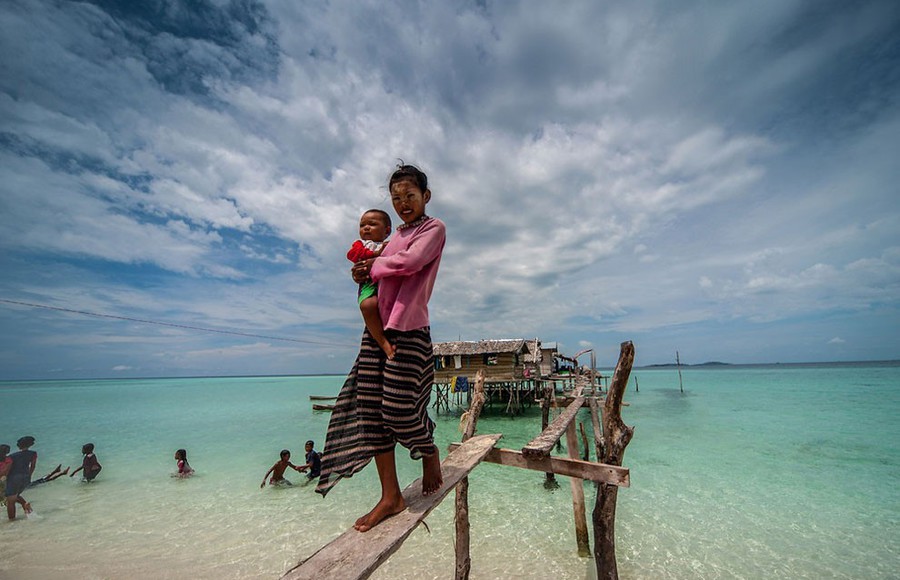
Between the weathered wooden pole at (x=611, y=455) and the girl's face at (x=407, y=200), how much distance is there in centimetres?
327

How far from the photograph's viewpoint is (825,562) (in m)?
7.01

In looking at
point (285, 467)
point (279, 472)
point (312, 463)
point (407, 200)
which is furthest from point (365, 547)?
point (285, 467)

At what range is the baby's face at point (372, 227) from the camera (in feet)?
8.09

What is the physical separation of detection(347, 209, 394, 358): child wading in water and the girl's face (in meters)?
0.14

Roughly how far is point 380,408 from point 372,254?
0.94 m

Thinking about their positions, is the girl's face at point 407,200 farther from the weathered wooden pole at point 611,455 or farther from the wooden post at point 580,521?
the wooden post at point 580,521

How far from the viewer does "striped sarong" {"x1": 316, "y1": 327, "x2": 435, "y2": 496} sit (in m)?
2.15

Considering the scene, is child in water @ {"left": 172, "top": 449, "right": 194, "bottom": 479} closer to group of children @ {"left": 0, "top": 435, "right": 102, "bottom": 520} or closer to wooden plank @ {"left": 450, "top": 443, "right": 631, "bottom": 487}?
group of children @ {"left": 0, "top": 435, "right": 102, "bottom": 520}

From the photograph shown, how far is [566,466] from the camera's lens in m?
4.04

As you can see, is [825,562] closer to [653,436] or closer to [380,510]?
[380,510]

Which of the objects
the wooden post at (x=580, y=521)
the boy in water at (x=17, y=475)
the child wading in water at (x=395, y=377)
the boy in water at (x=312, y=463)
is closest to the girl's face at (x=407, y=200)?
the child wading in water at (x=395, y=377)

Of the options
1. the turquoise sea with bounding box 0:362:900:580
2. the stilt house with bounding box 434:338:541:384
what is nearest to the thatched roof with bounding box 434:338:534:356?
the stilt house with bounding box 434:338:541:384

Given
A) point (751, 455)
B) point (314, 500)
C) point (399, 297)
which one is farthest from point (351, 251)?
point (751, 455)

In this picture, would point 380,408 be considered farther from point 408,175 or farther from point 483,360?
point 483,360
